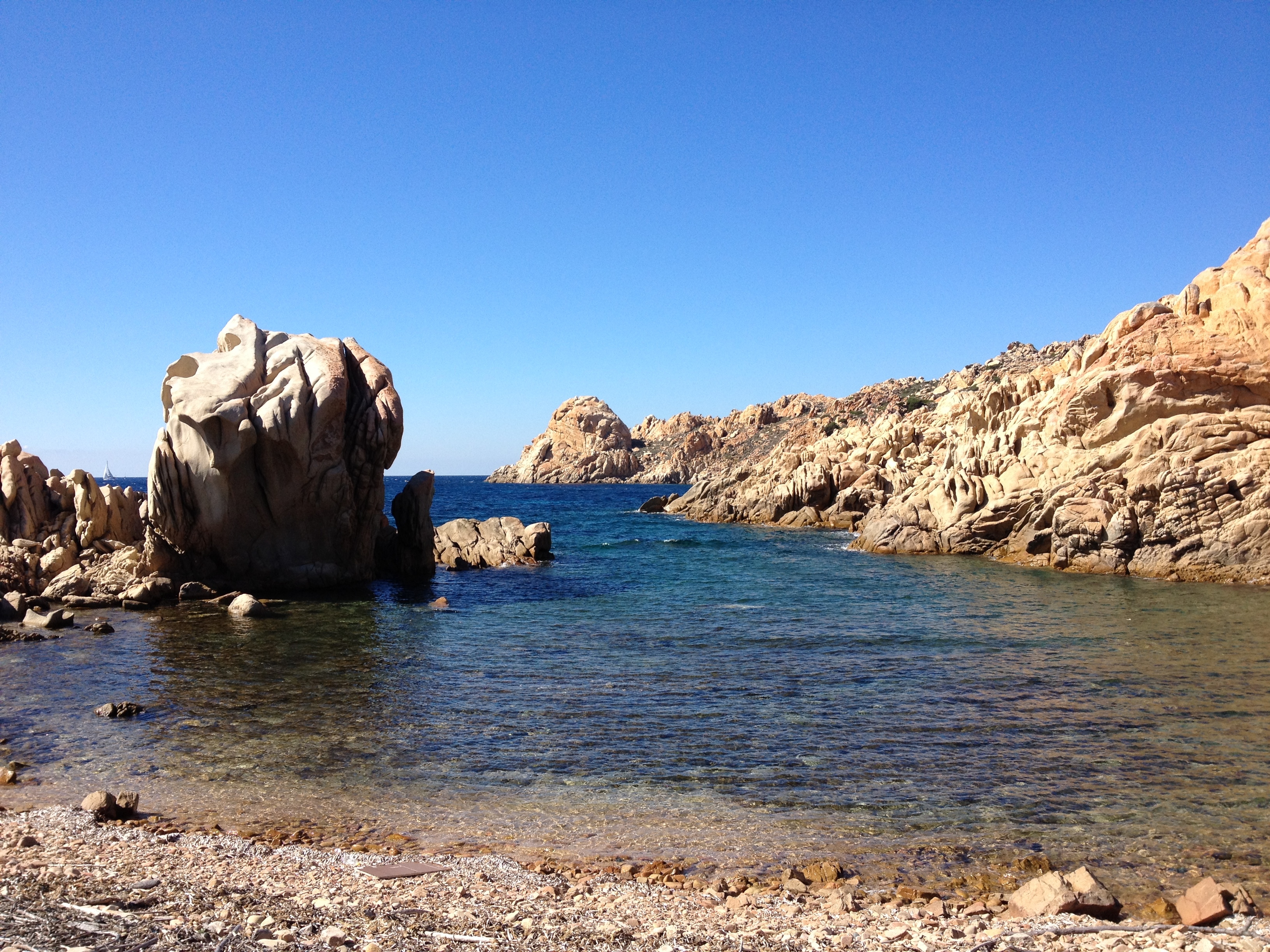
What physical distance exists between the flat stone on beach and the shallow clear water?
1006mm

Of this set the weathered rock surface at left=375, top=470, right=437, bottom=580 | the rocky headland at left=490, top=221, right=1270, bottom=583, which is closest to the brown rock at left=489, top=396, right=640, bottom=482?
the rocky headland at left=490, top=221, right=1270, bottom=583

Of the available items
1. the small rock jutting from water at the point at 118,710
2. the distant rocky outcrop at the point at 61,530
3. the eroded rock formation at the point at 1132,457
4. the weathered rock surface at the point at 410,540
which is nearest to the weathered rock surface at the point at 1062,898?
the small rock jutting from water at the point at 118,710

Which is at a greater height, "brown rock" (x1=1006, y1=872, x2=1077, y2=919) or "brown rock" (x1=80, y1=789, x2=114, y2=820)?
"brown rock" (x1=1006, y1=872, x2=1077, y2=919)

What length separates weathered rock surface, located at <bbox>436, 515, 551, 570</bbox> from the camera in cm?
3759

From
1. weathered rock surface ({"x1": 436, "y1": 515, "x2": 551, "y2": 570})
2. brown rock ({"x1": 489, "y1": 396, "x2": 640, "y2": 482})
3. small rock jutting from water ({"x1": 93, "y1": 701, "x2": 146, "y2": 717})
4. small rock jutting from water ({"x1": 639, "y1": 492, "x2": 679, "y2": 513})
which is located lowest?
small rock jutting from water ({"x1": 93, "y1": 701, "x2": 146, "y2": 717})

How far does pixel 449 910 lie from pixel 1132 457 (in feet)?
109

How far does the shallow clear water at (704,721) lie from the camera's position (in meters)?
9.70

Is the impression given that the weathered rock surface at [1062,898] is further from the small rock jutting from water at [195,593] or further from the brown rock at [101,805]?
the small rock jutting from water at [195,593]

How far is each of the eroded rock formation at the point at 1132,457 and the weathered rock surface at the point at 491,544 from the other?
1695cm

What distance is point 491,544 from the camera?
128 feet

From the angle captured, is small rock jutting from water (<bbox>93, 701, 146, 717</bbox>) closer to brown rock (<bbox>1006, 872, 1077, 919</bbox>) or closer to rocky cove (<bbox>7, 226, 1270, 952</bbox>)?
rocky cove (<bbox>7, 226, 1270, 952</bbox>)

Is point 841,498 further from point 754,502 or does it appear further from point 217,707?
point 217,707

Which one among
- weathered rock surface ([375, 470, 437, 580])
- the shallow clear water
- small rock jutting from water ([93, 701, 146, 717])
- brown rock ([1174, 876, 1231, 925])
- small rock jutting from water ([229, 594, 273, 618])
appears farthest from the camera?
weathered rock surface ([375, 470, 437, 580])

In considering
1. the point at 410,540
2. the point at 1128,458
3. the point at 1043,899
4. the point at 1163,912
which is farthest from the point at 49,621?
the point at 1128,458
